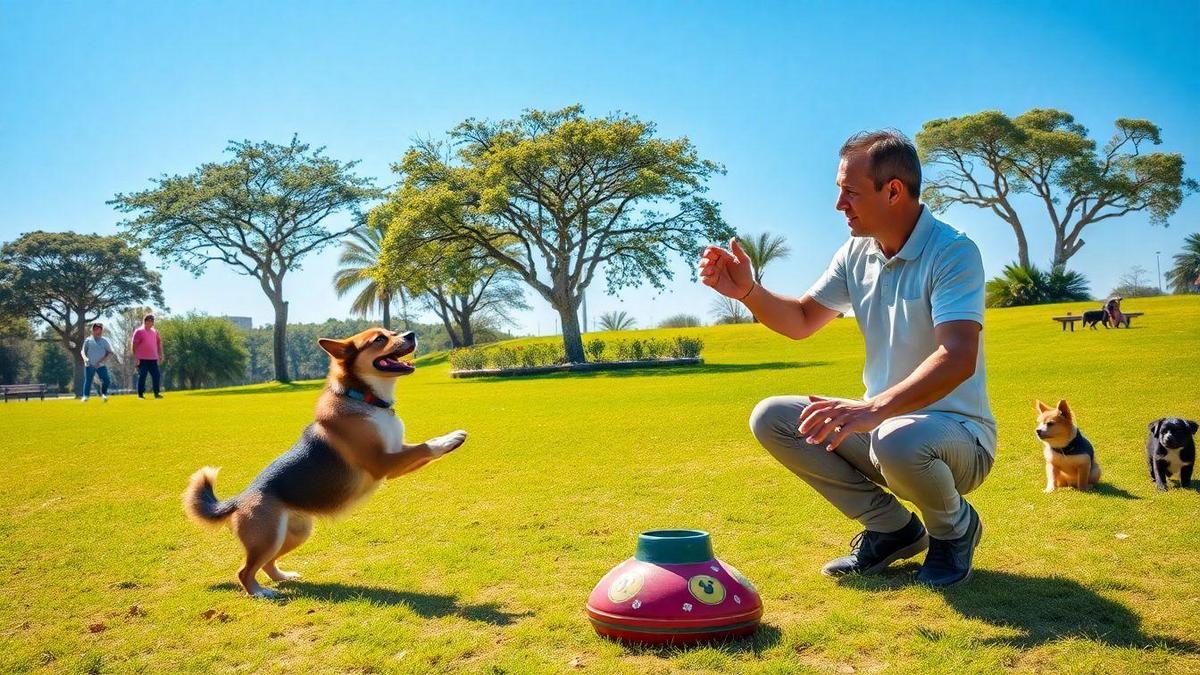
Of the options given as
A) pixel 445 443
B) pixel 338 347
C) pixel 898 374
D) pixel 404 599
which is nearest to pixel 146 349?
pixel 338 347

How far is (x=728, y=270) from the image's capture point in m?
4.29

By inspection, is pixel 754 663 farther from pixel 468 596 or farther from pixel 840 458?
→ pixel 468 596

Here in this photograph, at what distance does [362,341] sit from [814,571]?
2.73m

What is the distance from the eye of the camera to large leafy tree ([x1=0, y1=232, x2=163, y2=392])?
54312 millimetres

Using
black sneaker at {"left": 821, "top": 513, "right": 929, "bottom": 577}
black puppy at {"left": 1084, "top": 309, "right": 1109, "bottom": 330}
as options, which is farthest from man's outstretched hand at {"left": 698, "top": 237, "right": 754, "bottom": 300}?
black puppy at {"left": 1084, "top": 309, "right": 1109, "bottom": 330}

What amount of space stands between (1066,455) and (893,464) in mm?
3125

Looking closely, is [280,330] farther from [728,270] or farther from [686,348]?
[728,270]

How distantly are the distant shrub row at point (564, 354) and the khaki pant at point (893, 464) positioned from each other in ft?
82.0

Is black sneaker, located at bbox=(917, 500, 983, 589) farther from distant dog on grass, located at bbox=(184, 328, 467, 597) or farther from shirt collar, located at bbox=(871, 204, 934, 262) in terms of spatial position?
distant dog on grass, located at bbox=(184, 328, 467, 597)

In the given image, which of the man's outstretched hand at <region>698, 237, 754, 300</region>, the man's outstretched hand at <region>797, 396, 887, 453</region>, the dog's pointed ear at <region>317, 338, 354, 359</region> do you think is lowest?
the man's outstretched hand at <region>797, 396, 887, 453</region>

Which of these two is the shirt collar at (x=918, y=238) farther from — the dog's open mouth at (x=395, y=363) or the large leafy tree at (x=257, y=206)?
the large leafy tree at (x=257, y=206)

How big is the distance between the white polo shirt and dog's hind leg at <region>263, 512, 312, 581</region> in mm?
2978

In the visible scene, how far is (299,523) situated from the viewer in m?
4.62

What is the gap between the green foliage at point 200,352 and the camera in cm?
6347
